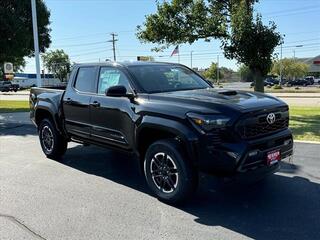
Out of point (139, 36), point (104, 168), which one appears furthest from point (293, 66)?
point (104, 168)

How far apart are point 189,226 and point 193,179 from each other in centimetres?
66

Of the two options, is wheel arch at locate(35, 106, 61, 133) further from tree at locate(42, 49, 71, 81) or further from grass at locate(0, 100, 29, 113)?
tree at locate(42, 49, 71, 81)

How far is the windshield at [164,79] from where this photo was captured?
6.03 m

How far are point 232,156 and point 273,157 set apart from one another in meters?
0.72

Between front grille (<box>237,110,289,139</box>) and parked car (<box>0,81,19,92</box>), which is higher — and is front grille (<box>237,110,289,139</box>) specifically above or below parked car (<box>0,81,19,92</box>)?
above

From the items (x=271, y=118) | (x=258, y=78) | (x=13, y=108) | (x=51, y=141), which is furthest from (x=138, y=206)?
(x=13, y=108)

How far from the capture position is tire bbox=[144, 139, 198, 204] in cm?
508

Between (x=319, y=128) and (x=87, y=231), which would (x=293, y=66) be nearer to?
(x=319, y=128)

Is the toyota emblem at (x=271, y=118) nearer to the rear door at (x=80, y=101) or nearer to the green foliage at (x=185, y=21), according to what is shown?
the rear door at (x=80, y=101)

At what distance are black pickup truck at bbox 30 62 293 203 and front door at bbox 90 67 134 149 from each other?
0.05ft

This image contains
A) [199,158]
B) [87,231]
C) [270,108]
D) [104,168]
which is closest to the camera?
[87,231]

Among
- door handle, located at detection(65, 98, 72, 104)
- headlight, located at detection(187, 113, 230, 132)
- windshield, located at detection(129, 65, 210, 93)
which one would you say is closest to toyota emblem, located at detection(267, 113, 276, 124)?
headlight, located at detection(187, 113, 230, 132)

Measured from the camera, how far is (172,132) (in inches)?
202

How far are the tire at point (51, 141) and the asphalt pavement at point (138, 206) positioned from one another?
18.4 inches
